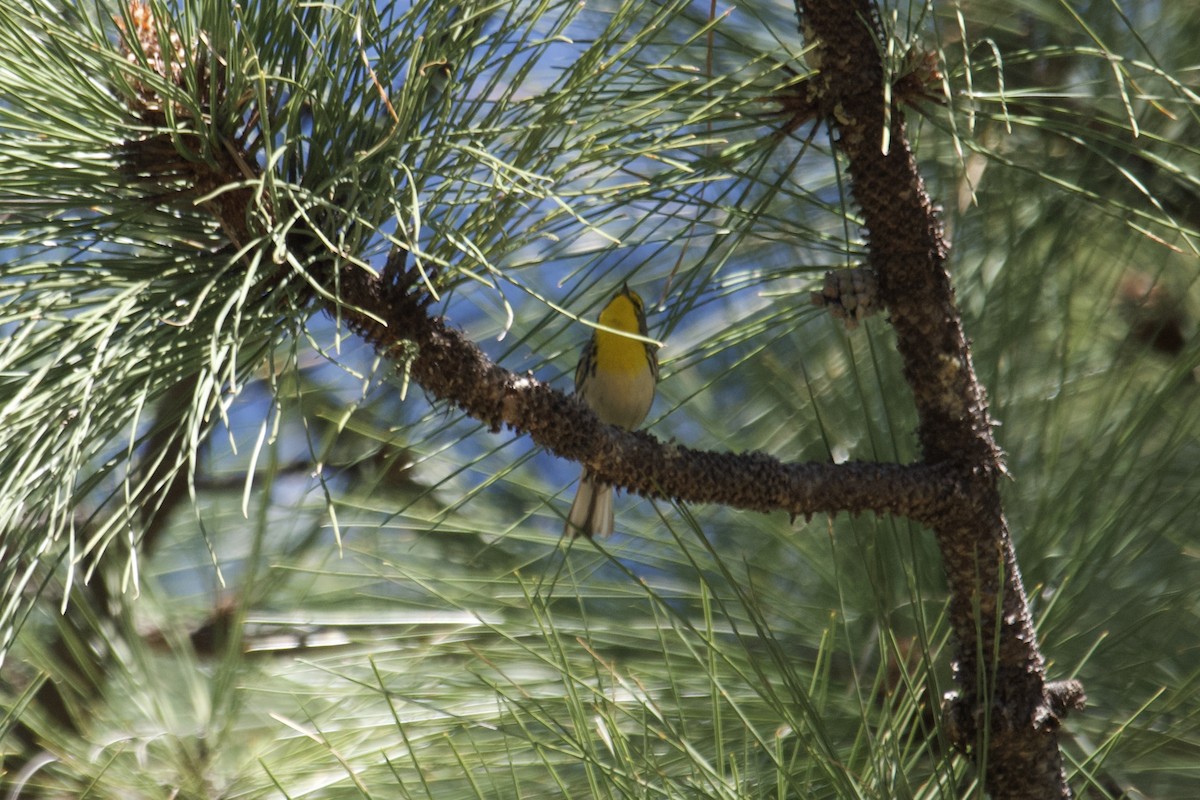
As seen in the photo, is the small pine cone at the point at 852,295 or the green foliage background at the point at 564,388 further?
the small pine cone at the point at 852,295

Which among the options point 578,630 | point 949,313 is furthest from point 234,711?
point 949,313

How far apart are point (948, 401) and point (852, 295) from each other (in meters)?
0.12

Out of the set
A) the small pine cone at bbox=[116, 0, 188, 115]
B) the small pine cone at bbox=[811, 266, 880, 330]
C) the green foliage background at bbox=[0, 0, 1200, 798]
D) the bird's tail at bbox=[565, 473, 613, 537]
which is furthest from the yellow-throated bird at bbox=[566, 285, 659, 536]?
the small pine cone at bbox=[116, 0, 188, 115]

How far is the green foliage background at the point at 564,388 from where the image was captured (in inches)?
32.0

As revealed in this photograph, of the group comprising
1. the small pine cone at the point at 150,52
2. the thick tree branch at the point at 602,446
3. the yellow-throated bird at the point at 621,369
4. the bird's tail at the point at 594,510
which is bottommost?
the bird's tail at the point at 594,510

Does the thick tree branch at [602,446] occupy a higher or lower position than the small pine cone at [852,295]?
lower

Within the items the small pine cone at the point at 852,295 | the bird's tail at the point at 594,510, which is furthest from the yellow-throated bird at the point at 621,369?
the small pine cone at the point at 852,295

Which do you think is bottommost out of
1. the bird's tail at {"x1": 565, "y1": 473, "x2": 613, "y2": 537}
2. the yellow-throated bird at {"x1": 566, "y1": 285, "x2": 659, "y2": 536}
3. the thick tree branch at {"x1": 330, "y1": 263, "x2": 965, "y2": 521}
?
the bird's tail at {"x1": 565, "y1": 473, "x2": 613, "y2": 537}

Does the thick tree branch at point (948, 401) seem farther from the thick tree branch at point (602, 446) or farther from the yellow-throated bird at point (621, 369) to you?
the yellow-throated bird at point (621, 369)

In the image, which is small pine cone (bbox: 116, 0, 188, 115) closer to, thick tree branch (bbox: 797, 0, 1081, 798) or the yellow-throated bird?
thick tree branch (bbox: 797, 0, 1081, 798)

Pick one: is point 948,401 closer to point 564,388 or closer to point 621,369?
point 564,388

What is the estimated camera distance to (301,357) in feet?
7.59

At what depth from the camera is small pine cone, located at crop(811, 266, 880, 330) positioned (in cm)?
102

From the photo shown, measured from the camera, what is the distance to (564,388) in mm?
1317
